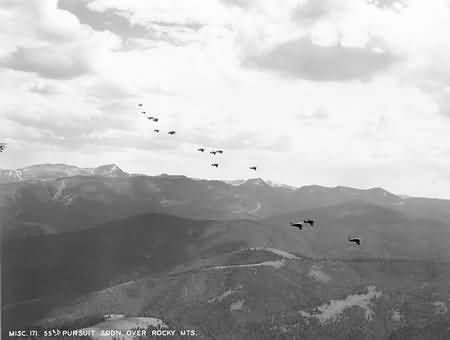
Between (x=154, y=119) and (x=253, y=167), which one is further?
(x=154, y=119)

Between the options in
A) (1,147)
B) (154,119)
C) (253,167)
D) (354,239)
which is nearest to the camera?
(354,239)

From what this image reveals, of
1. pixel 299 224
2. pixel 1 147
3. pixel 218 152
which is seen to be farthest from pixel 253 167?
pixel 1 147

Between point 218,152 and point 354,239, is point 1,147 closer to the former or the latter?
point 218,152

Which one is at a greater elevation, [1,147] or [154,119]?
[154,119]

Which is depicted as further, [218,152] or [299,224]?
[218,152]

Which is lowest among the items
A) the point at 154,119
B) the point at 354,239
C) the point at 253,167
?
the point at 354,239

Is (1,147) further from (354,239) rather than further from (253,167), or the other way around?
(354,239)

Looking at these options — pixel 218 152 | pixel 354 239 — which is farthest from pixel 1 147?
pixel 354 239

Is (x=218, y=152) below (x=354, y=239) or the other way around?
the other way around

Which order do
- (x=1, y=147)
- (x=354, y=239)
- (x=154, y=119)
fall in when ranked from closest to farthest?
(x=354, y=239), (x=1, y=147), (x=154, y=119)
